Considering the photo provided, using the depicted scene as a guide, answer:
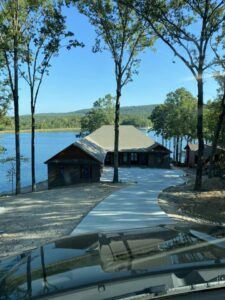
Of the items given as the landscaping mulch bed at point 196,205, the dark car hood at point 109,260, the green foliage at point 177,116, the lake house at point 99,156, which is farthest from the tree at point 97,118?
the dark car hood at point 109,260

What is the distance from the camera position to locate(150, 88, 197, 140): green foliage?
7562cm

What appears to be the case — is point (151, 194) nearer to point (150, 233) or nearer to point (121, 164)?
point (150, 233)

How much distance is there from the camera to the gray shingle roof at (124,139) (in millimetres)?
56250

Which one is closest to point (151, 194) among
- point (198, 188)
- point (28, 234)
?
point (198, 188)

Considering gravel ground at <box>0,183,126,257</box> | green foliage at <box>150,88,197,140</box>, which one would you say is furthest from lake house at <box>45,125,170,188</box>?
gravel ground at <box>0,183,126,257</box>

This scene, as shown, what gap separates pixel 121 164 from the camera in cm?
5681

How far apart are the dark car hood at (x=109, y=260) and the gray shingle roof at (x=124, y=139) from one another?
51.2 meters

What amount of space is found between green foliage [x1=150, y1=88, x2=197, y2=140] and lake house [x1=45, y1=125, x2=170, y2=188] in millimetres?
16781

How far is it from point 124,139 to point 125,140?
36cm

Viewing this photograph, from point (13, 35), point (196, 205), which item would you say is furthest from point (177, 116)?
point (196, 205)

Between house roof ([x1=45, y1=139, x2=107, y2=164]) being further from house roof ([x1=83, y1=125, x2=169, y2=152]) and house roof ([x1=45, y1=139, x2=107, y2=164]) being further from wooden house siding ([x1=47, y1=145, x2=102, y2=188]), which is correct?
house roof ([x1=83, y1=125, x2=169, y2=152])

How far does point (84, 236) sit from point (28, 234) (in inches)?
347

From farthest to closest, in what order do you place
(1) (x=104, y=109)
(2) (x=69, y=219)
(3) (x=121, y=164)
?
(1) (x=104, y=109), (3) (x=121, y=164), (2) (x=69, y=219)

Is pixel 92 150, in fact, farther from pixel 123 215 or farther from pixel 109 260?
pixel 109 260
